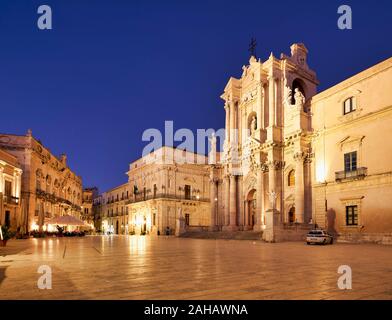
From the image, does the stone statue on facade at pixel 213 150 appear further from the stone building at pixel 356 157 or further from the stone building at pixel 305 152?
the stone building at pixel 356 157

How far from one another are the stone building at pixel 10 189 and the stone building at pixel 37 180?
2.08 metres

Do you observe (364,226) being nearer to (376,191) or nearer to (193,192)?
(376,191)

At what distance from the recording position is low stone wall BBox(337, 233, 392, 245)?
24453mm

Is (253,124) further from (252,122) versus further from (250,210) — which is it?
(250,210)

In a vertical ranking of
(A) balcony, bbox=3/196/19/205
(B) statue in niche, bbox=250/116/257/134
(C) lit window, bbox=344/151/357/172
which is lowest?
(A) balcony, bbox=3/196/19/205

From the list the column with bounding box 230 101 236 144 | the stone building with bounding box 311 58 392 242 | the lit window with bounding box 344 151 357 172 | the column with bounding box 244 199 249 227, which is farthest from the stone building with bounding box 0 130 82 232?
the lit window with bounding box 344 151 357 172

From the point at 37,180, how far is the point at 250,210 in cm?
2535

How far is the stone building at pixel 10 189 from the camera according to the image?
3333 centimetres

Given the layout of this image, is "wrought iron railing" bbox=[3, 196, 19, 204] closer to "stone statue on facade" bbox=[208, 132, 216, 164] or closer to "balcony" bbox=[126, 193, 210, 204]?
"stone statue on facade" bbox=[208, 132, 216, 164]

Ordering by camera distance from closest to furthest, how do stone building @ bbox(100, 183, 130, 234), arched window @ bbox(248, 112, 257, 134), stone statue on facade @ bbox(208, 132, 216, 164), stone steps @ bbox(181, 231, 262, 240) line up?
stone steps @ bbox(181, 231, 262, 240) → arched window @ bbox(248, 112, 257, 134) → stone statue on facade @ bbox(208, 132, 216, 164) → stone building @ bbox(100, 183, 130, 234)

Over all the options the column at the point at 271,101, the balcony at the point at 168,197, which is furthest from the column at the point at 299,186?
the balcony at the point at 168,197

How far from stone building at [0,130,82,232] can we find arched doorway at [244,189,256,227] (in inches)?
798

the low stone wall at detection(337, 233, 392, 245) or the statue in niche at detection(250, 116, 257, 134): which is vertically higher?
the statue in niche at detection(250, 116, 257, 134)
